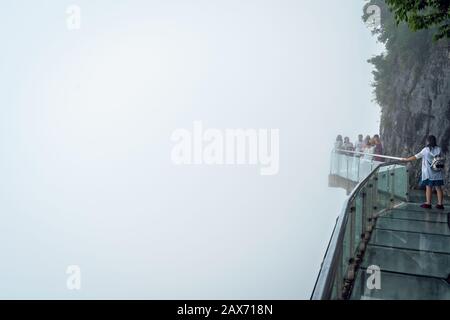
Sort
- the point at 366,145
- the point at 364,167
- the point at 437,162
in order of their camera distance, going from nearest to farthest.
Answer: the point at 437,162, the point at 364,167, the point at 366,145

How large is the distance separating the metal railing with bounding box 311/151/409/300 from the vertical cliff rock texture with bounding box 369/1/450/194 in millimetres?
6175

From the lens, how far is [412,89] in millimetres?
19766

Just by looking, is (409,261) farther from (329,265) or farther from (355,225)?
(329,265)

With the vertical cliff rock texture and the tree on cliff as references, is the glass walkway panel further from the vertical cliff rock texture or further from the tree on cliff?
the vertical cliff rock texture

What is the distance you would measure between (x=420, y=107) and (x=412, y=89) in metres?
2.08

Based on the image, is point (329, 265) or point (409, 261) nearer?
point (329, 265)

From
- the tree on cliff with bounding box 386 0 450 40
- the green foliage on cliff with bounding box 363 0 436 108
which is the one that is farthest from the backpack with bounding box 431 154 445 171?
the green foliage on cliff with bounding box 363 0 436 108

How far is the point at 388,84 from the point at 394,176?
56.6 feet

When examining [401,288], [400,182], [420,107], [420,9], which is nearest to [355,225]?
[401,288]

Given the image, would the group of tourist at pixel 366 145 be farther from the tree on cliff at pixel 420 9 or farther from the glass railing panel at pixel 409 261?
the glass railing panel at pixel 409 261

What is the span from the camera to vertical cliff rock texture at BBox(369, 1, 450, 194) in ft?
51.9
